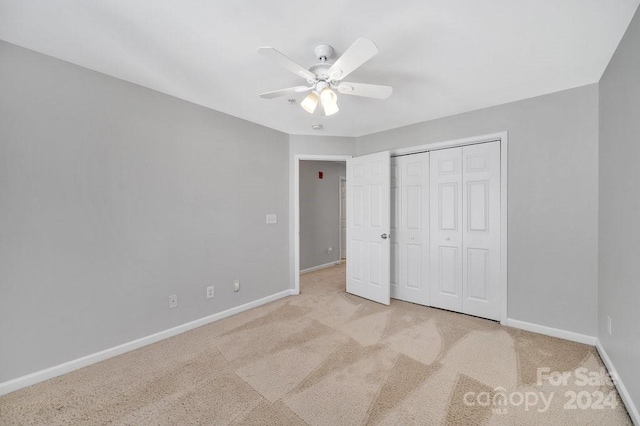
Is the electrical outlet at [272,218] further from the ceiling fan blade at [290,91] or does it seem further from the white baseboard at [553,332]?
the white baseboard at [553,332]

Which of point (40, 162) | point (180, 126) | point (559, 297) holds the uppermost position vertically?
point (180, 126)

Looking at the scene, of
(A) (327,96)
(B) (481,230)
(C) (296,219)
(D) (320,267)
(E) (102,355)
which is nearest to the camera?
(A) (327,96)

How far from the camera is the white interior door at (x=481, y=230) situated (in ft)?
9.06

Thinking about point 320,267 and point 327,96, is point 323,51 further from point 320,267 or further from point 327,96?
point 320,267

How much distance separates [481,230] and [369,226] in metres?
1.30

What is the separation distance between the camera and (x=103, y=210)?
2.11m

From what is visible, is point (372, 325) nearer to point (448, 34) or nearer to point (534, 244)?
point (534, 244)

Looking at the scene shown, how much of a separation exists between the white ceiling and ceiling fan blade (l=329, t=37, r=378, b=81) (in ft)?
0.67

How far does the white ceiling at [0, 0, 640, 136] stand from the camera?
1415mm

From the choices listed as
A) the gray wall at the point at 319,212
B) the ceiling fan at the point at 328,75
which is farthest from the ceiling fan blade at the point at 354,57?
the gray wall at the point at 319,212

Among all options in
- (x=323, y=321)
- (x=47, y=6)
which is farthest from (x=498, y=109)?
(x=47, y=6)

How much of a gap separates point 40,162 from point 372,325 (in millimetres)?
3135

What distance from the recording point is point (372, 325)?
2715mm

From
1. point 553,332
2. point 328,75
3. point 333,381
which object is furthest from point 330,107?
point 553,332
